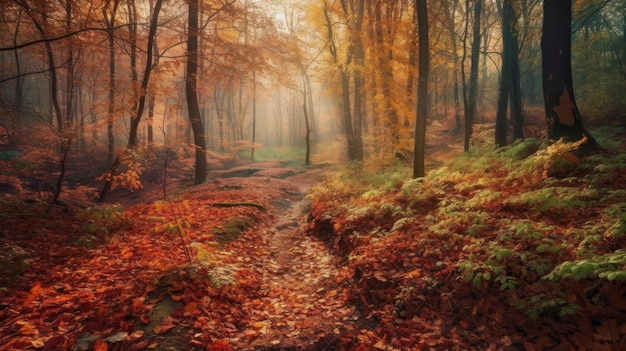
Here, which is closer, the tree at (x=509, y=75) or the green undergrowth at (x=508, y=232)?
the green undergrowth at (x=508, y=232)

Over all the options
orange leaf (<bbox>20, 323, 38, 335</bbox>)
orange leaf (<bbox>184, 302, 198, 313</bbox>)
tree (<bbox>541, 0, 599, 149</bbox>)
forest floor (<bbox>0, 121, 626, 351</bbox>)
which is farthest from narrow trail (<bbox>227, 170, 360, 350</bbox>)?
tree (<bbox>541, 0, 599, 149</bbox>)

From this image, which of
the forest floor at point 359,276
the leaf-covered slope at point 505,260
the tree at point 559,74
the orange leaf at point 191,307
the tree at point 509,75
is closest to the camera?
the leaf-covered slope at point 505,260

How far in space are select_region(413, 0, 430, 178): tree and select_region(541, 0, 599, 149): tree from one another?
2837 mm

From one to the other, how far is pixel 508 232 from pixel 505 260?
2.34 feet

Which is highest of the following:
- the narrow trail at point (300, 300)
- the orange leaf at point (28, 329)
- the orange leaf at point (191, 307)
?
the orange leaf at point (28, 329)

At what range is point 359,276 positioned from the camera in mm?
5434

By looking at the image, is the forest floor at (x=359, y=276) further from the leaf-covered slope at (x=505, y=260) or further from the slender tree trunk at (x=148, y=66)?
the slender tree trunk at (x=148, y=66)

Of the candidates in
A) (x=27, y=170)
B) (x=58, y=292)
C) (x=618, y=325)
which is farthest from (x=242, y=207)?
(x=27, y=170)

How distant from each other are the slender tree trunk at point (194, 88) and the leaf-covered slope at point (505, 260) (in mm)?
9467

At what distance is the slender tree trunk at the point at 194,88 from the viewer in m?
13.6

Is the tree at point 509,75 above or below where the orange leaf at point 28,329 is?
above

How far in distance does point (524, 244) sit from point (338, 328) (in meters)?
2.84

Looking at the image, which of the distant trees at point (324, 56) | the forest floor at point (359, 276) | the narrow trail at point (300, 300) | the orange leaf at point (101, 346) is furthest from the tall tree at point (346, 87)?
the orange leaf at point (101, 346)

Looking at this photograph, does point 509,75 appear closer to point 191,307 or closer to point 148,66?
point 148,66
